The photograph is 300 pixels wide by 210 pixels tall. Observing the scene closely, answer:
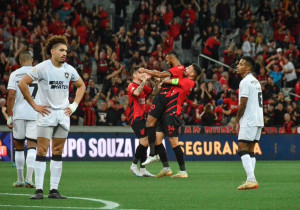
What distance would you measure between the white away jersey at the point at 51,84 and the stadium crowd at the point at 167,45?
14315mm

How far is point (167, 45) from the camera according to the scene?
1262 inches

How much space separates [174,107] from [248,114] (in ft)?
12.1

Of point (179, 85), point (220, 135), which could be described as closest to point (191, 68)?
point (179, 85)

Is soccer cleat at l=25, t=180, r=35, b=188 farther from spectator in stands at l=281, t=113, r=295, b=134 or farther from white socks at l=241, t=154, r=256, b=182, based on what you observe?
spectator in stands at l=281, t=113, r=295, b=134

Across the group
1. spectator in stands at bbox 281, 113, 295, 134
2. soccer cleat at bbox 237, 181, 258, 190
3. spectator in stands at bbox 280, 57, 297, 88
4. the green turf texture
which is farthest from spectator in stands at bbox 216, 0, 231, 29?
soccer cleat at bbox 237, 181, 258, 190

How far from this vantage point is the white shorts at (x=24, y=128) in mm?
14367

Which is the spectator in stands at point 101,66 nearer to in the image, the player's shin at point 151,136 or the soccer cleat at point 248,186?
the player's shin at point 151,136

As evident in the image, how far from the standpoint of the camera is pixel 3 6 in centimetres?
3095

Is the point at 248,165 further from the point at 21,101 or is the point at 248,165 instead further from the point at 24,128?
the point at 21,101

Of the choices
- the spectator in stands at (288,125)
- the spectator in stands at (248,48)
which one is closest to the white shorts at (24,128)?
the spectator in stands at (288,125)

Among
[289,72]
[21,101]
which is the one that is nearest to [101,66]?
[289,72]

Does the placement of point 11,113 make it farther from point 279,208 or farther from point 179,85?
point 279,208

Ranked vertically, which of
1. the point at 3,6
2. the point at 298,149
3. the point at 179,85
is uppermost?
the point at 3,6

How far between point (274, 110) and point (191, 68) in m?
12.6
